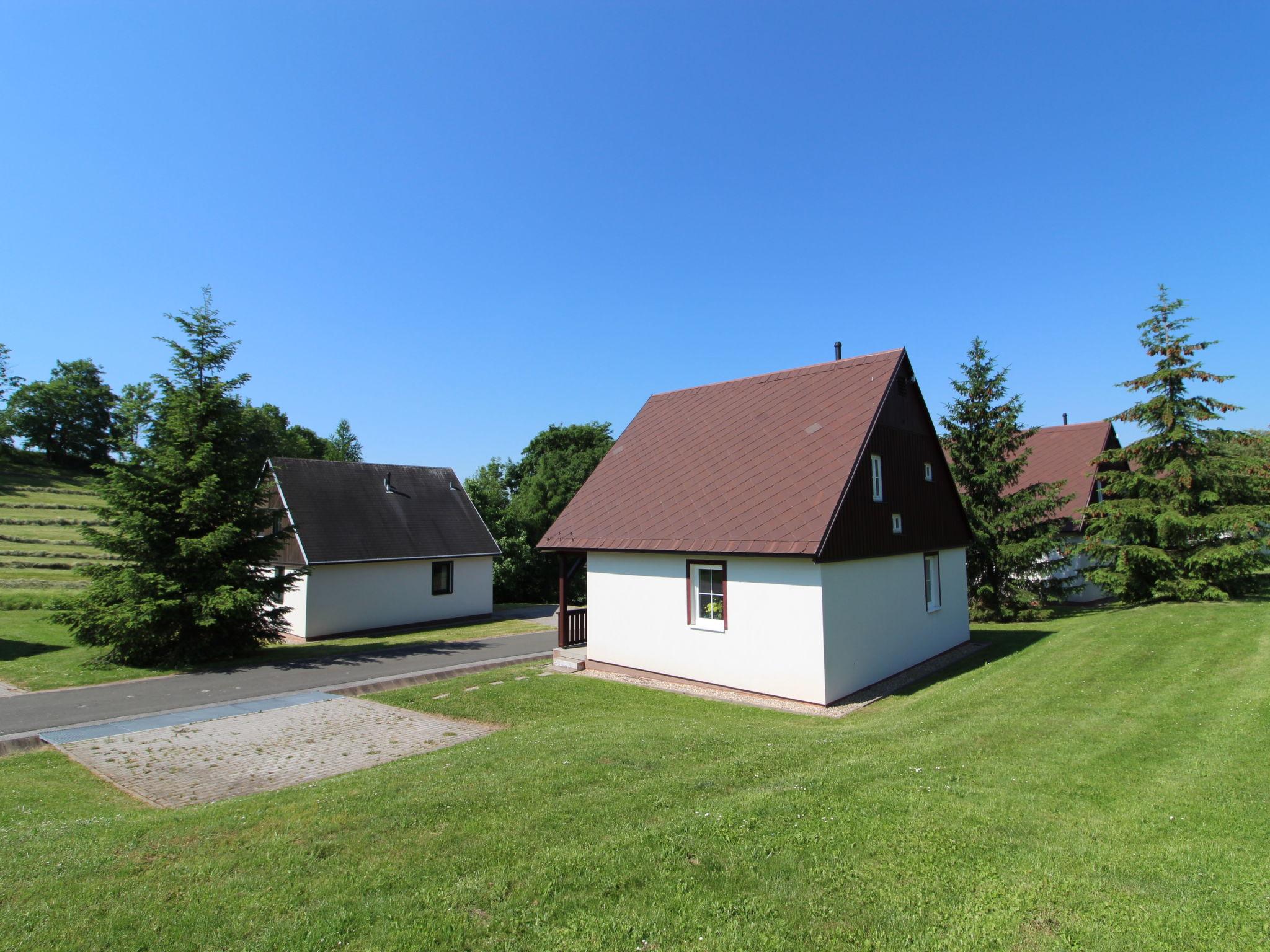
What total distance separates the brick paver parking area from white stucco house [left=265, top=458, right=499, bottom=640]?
11605 mm

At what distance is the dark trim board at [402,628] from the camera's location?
A: 2475 centimetres

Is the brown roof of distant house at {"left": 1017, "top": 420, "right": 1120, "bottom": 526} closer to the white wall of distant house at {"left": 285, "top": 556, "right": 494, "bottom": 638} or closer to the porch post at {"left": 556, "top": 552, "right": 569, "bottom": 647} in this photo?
the porch post at {"left": 556, "top": 552, "right": 569, "bottom": 647}

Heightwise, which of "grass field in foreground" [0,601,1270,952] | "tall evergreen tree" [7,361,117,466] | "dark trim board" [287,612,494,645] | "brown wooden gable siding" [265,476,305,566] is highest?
"tall evergreen tree" [7,361,117,466]

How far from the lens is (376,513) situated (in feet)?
91.2

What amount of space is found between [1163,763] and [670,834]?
574 cm

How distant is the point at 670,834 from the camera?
17.9 ft

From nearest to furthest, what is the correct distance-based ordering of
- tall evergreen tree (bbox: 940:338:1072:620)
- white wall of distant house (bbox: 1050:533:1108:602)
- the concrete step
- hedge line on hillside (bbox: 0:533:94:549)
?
the concrete step < tall evergreen tree (bbox: 940:338:1072:620) < white wall of distant house (bbox: 1050:533:1108:602) < hedge line on hillside (bbox: 0:533:94:549)

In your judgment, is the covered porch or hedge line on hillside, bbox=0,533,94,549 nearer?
the covered porch

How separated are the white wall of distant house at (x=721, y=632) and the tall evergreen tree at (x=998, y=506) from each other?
43.5 feet

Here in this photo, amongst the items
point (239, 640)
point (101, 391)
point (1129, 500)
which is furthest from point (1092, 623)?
point (101, 391)

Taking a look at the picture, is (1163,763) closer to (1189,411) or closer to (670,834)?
(670,834)

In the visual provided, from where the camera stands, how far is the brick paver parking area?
28.2ft

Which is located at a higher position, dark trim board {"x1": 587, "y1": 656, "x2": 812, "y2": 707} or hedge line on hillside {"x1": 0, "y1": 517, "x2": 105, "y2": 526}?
hedge line on hillside {"x1": 0, "y1": 517, "x2": 105, "y2": 526}

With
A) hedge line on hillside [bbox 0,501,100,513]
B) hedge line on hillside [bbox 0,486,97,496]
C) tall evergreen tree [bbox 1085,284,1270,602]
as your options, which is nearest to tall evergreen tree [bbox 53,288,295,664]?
tall evergreen tree [bbox 1085,284,1270,602]
